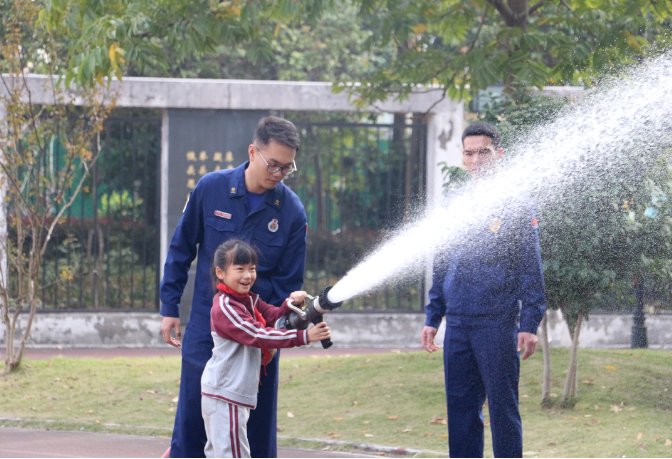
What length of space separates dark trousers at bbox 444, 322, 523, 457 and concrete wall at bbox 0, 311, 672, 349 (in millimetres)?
7285

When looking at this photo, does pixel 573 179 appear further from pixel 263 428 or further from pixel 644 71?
pixel 263 428

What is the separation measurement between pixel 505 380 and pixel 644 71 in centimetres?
374

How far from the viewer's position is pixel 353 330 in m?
13.6

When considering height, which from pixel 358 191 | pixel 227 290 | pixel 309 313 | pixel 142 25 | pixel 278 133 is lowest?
pixel 309 313

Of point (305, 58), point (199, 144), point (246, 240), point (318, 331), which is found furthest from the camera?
point (305, 58)

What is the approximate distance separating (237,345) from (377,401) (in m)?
4.26

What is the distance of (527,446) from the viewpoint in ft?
25.7

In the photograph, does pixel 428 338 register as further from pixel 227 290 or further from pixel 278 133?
pixel 278 133

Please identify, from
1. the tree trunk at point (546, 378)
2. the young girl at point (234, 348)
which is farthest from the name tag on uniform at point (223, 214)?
the tree trunk at point (546, 378)

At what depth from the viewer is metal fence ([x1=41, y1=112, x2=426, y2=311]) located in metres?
13.5

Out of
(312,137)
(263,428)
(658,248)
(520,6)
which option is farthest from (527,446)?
(312,137)

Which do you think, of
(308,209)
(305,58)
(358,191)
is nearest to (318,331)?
(358,191)

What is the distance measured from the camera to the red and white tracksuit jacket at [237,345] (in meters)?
5.21

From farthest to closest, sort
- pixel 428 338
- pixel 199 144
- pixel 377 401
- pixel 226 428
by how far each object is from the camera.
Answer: pixel 199 144
pixel 377 401
pixel 428 338
pixel 226 428
